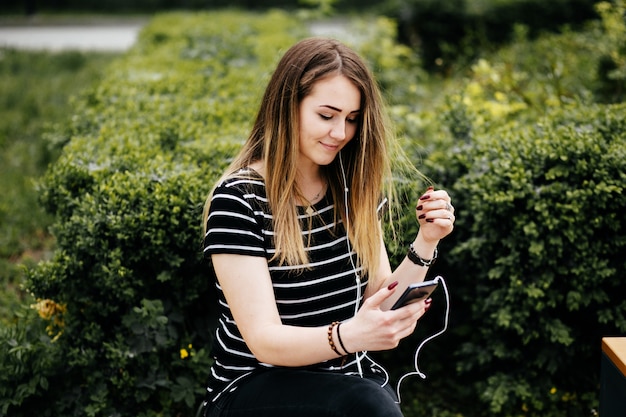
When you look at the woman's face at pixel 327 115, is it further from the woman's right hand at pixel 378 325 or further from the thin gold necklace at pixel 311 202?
the woman's right hand at pixel 378 325

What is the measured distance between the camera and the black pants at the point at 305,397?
207cm

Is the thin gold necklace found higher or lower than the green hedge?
higher

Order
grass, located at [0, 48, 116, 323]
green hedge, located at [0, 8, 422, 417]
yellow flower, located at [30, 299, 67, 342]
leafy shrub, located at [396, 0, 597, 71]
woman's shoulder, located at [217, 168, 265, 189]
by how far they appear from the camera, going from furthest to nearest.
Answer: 1. leafy shrub, located at [396, 0, 597, 71]
2. grass, located at [0, 48, 116, 323]
3. yellow flower, located at [30, 299, 67, 342]
4. green hedge, located at [0, 8, 422, 417]
5. woman's shoulder, located at [217, 168, 265, 189]

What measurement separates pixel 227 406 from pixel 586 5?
10128 mm

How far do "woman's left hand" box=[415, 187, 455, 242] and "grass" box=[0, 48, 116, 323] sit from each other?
1674 mm

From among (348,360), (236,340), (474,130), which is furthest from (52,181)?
(474,130)

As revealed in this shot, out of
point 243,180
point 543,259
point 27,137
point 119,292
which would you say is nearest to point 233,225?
point 243,180

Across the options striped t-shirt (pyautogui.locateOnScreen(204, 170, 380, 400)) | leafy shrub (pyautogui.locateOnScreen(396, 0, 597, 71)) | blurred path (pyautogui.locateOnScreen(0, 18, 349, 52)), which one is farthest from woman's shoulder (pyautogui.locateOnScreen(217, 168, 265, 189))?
blurred path (pyautogui.locateOnScreen(0, 18, 349, 52))

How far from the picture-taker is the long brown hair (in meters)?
2.27

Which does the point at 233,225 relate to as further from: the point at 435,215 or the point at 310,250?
the point at 435,215

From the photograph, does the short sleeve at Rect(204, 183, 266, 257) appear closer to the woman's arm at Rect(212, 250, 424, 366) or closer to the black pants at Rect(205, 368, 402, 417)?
the woman's arm at Rect(212, 250, 424, 366)

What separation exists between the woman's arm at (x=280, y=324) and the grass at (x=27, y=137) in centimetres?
125

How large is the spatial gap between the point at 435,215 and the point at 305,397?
0.70 metres

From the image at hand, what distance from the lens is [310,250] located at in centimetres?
233
